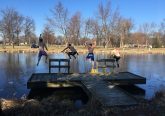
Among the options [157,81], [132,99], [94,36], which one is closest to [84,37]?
[94,36]

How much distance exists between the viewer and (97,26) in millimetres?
84750

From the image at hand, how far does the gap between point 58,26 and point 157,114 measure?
2871 inches

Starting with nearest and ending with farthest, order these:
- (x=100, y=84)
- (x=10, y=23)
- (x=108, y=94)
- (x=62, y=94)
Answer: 1. (x=108, y=94)
2. (x=100, y=84)
3. (x=62, y=94)
4. (x=10, y=23)

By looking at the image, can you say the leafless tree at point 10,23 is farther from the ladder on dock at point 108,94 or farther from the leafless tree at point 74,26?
the ladder on dock at point 108,94

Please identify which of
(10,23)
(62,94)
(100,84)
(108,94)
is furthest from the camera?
(10,23)

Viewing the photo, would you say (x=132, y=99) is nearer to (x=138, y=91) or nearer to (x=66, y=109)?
(x=66, y=109)

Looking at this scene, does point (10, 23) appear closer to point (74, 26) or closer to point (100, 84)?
point (74, 26)

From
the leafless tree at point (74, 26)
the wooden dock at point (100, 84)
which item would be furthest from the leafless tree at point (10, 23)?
the wooden dock at point (100, 84)

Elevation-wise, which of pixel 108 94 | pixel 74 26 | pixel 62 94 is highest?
pixel 74 26

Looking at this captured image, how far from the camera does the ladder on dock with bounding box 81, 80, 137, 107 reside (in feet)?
37.0

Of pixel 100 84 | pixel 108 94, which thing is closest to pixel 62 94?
pixel 100 84

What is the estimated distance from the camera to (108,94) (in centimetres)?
1287

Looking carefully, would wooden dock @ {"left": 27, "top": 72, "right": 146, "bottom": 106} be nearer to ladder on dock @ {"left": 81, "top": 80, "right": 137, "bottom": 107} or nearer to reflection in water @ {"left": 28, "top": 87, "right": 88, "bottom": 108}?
ladder on dock @ {"left": 81, "top": 80, "right": 137, "bottom": 107}

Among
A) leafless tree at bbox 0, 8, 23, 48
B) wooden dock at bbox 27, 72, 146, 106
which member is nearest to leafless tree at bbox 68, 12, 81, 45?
leafless tree at bbox 0, 8, 23, 48
